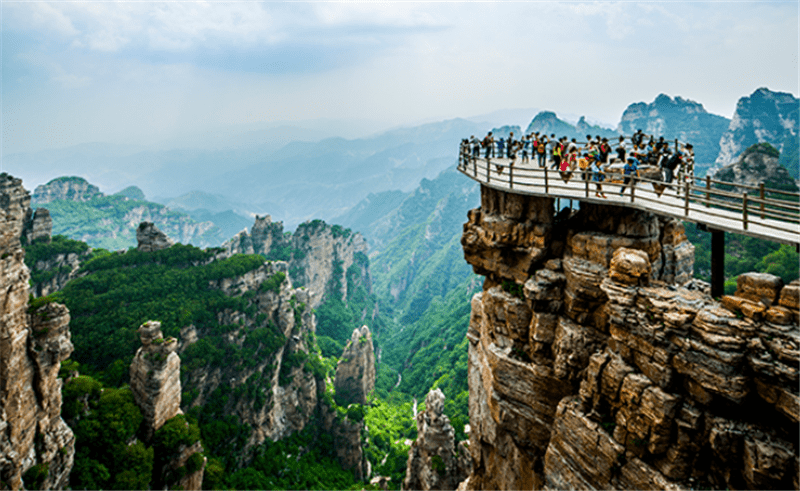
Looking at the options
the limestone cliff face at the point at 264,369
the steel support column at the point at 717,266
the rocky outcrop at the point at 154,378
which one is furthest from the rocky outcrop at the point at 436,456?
the steel support column at the point at 717,266

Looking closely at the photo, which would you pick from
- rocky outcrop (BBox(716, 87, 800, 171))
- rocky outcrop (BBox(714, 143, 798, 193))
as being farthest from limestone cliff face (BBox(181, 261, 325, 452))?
rocky outcrop (BBox(716, 87, 800, 171))

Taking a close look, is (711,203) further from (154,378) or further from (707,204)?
(154,378)

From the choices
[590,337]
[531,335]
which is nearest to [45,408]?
[531,335]

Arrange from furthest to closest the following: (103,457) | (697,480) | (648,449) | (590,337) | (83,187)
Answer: (83,187) < (103,457) < (590,337) < (648,449) < (697,480)

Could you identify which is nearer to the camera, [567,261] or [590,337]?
[590,337]

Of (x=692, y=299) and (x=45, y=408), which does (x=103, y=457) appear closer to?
(x=45, y=408)

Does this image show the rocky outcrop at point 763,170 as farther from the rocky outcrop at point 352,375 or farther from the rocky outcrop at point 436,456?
the rocky outcrop at point 352,375
